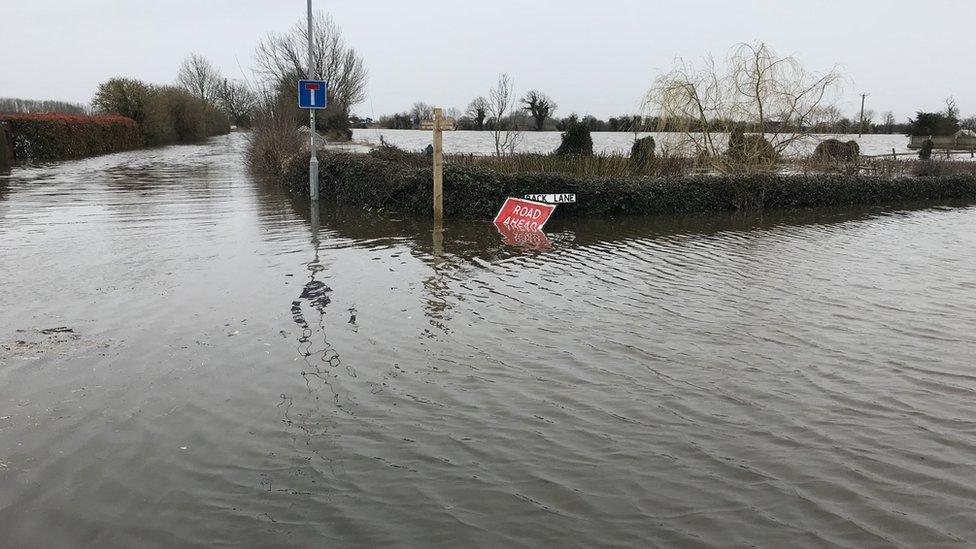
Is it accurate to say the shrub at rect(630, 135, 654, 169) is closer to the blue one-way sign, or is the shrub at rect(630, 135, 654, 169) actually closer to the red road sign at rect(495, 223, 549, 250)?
the red road sign at rect(495, 223, 549, 250)

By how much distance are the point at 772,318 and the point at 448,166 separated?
882 cm

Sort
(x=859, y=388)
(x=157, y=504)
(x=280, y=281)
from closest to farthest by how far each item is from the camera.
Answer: (x=157, y=504), (x=859, y=388), (x=280, y=281)

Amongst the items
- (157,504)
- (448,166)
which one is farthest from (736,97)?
(157,504)

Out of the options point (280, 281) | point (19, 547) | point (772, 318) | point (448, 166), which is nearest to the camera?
point (19, 547)

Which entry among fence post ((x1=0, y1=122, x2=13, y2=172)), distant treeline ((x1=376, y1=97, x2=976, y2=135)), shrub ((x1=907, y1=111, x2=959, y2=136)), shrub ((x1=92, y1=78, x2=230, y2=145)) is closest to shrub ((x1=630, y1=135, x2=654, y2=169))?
distant treeline ((x1=376, y1=97, x2=976, y2=135))

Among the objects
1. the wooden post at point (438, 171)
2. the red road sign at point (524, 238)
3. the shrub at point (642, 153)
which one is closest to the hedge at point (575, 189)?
the wooden post at point (438, 171)

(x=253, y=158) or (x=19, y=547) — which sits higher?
(x=253, y=158)

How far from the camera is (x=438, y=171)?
13.4 m

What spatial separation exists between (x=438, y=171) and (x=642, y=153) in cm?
845

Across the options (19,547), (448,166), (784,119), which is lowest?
(19,547)

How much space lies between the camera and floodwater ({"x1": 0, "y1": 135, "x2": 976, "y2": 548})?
3506mm

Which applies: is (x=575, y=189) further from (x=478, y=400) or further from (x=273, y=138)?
(x=273, y=138)

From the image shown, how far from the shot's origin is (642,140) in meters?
20.1

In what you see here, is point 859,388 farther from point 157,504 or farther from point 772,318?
point 157,504
